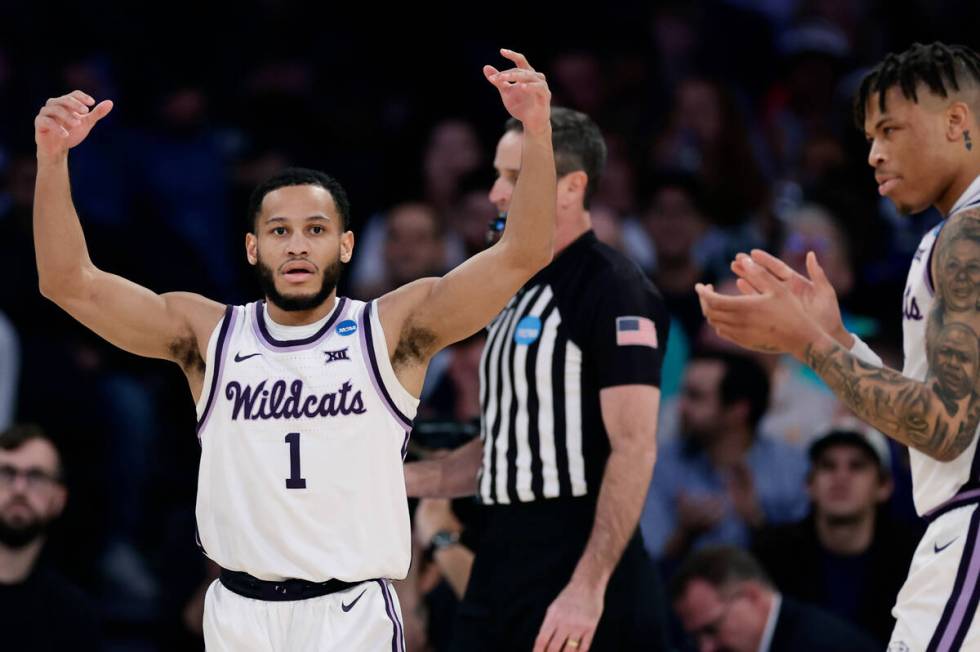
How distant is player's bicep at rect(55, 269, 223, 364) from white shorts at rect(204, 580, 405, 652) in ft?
2.72

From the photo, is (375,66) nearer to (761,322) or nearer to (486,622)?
(486,622)

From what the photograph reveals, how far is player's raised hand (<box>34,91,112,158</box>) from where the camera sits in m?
4.68

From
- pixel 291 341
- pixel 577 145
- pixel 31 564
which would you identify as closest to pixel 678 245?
pixel 577 145

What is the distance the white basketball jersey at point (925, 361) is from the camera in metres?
4.23

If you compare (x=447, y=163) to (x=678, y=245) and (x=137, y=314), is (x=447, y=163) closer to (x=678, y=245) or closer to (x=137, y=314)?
(x=678, y=245)

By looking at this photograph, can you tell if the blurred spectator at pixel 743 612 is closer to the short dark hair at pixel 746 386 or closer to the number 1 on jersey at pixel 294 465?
the short dark hair at pixel 746 386

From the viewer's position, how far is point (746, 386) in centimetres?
841

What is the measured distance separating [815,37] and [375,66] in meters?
3.22

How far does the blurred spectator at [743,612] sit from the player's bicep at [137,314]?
2.93 metres

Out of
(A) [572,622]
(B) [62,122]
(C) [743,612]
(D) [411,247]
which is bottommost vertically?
→ (C) [743,612]

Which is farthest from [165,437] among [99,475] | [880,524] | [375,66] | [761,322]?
[761,322]

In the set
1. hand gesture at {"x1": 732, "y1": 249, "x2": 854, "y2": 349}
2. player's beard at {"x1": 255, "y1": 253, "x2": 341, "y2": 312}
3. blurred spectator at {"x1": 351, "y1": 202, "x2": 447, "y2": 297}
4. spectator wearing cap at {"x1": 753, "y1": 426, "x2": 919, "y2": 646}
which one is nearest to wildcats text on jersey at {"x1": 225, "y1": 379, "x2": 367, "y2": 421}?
player's beard at {"x1": 255, "y1": 253, "x2": 341, "y2": 312}

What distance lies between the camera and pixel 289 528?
463 cm

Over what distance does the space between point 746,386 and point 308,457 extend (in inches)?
165
